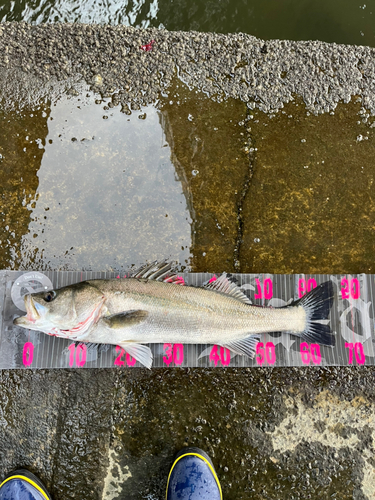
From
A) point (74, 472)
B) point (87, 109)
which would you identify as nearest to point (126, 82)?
point (87, 109)

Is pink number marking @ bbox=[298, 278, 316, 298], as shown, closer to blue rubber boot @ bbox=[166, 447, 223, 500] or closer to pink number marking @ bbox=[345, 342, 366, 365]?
pink number marking @ bbox=[345, 342, 366, 365]

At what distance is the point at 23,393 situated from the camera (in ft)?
10.8

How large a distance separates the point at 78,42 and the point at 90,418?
420 cm

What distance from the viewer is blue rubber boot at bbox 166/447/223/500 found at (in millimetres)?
3156

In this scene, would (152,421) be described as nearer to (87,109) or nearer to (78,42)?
(87,109)

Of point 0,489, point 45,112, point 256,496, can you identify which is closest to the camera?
point 0,489

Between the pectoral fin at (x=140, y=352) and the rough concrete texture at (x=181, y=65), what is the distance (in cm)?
271

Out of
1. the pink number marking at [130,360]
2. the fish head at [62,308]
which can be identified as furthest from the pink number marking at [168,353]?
the fish head at [62,308]

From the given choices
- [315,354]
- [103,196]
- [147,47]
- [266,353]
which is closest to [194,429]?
[266,353]

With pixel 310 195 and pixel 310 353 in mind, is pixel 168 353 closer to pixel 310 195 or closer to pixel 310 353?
pixel 310 353

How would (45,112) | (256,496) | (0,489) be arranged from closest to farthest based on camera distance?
(0,489) → (256,496) → (45,112)

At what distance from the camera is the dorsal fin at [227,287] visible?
3.13 meters

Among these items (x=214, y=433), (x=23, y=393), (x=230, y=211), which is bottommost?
(x=214, y=433)

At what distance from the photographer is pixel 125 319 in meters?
2.85
